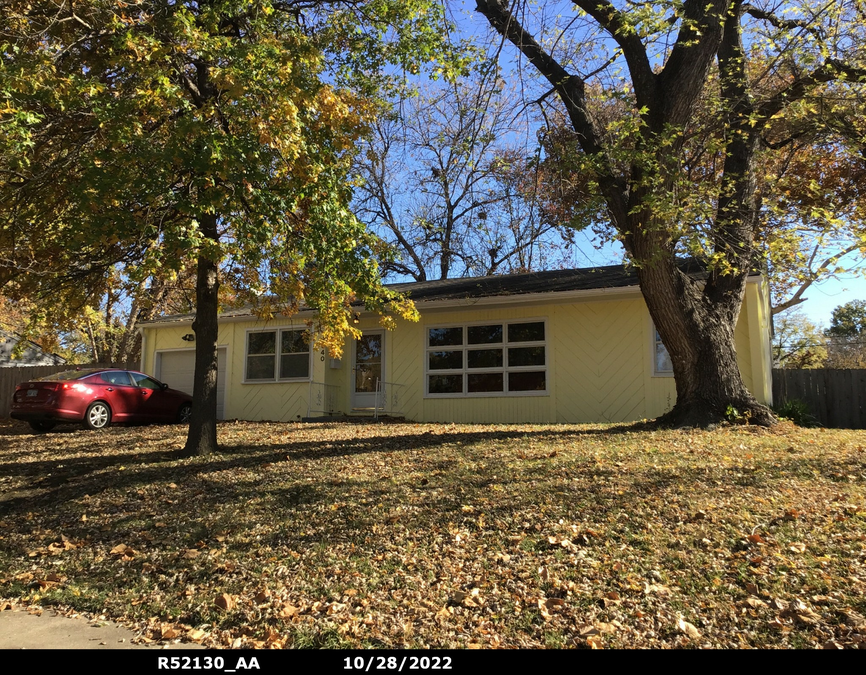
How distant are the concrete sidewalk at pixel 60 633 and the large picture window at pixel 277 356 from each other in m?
11.9

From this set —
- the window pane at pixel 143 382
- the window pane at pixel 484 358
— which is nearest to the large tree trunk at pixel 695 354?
the window pane at pixel 484 358

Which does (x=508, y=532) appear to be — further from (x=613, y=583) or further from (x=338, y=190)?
(x=338, y=190)

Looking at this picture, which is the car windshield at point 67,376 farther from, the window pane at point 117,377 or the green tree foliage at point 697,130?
the green tree foliage at point 697,130

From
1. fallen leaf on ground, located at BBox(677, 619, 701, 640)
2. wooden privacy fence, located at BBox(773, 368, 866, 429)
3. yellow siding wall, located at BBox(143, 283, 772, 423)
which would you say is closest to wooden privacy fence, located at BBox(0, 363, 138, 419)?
yellow siding wall, located at BBox(143, 283, 772, 423)

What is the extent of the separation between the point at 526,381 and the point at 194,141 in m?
9.35

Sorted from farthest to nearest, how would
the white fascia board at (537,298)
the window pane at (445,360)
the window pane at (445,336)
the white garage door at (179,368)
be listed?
1. the white garage door at (179,368)
2. the window pane at (445,336)
3. the window pane at (445,360)
4. the white fascia board at (537,298)

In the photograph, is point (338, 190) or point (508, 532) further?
point (338, 190)

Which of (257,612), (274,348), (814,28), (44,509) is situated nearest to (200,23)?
(44,509)

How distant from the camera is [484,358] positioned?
14641 millimetres

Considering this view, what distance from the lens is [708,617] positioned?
3535 mm

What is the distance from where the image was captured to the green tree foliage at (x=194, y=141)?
6.63 m
